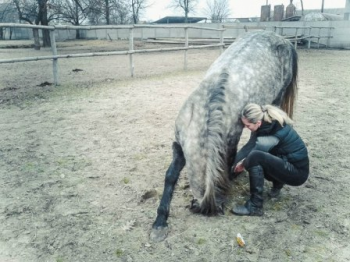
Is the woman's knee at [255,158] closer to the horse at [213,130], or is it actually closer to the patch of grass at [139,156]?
the horse at [213,130]

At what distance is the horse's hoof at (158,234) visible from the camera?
211 centimetres

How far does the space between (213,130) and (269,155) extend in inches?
21.0

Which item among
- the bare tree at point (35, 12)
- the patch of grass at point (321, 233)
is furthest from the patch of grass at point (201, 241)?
the bare tree at point (35, 12)

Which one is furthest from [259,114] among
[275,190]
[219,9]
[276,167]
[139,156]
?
[219,9]

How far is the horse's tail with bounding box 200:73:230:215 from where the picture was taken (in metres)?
2.03

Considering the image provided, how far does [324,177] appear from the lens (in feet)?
9.60

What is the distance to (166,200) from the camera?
7.53 feet

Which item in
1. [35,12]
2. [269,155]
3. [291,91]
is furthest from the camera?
[35,12]

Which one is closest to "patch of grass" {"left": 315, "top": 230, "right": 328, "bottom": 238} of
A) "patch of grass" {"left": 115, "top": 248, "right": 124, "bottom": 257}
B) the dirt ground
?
the dirt ground

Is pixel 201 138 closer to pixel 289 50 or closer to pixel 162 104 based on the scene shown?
pixel 289 50

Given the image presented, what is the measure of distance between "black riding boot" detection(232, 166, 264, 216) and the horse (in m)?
0.18

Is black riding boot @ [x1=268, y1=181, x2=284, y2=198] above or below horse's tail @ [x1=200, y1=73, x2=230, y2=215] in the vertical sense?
below

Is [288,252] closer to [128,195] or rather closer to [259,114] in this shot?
[259,114]

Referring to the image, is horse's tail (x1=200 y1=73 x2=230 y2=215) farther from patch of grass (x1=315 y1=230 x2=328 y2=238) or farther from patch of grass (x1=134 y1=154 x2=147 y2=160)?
patch of grass (x1=134 y1=154 x2=147 y2=160)
